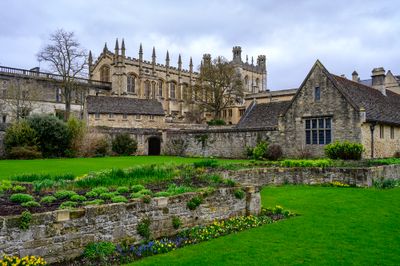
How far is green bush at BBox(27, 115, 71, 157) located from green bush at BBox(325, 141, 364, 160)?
2367cm

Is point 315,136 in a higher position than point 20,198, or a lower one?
higher

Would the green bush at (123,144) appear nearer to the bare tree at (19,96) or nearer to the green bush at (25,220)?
the bare tree at (19,96)

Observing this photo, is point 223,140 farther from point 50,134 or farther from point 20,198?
point 20,198

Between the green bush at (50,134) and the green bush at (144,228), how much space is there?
2905 centimetres

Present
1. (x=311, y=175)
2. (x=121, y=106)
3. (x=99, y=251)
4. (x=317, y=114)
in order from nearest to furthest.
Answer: (x=99, y=251) < (x=311, y=175) < (x=317, y=114) < (x=121, y=106)

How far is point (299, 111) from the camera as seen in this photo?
28328mm

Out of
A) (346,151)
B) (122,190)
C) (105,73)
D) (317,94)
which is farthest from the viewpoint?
(105,73)

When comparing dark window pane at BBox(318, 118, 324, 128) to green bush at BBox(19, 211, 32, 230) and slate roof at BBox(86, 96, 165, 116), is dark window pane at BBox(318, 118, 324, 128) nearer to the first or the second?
green bush at BBox(19, 211, 32, 230)

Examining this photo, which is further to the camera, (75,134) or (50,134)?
(75,134)

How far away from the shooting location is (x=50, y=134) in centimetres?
3441

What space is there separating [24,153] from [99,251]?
28.9m

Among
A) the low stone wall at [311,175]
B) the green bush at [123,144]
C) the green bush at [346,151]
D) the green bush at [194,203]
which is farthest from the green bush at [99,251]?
the green bush at [123,144]

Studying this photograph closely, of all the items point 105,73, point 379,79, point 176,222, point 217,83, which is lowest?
point 176,222

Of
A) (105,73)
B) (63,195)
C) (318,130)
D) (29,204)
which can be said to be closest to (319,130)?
(318,130)
